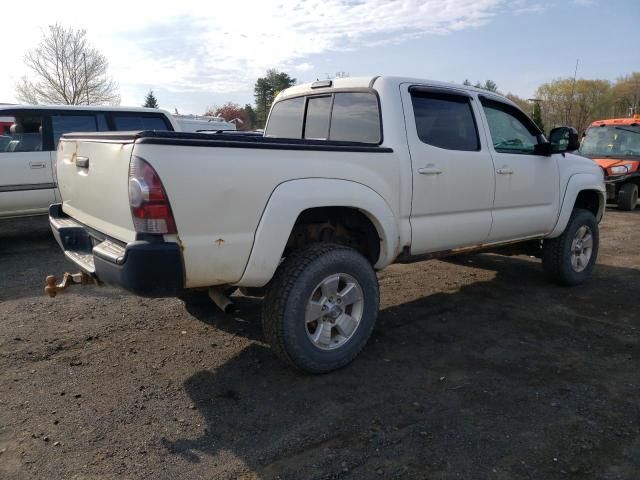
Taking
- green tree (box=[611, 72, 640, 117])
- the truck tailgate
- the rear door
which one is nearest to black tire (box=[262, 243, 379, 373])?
the truck tailgate

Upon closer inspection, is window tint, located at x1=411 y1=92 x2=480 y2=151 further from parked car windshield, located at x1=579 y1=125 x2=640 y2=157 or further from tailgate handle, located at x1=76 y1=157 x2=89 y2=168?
parked car windshield, located at x1=579 y1=125 x2=640 y2=157

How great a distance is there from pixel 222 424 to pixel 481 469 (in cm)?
139

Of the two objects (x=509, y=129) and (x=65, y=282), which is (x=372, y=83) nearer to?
(x=509, y=129)

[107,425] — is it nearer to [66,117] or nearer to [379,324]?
[379,324]

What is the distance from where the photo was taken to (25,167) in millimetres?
7152

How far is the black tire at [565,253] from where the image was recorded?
536 centimetres

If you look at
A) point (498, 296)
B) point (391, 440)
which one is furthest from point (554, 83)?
point (391, 440)

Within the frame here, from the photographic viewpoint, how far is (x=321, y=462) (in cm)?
251

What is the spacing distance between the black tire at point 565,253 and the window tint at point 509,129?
41.9 inches

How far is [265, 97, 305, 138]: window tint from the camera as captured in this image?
4711mm

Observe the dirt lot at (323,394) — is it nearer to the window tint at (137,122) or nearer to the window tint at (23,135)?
the window tint at (23,135)

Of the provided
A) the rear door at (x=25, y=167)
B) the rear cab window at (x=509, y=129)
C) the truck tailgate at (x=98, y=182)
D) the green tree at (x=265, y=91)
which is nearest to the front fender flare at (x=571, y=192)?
the rear cab window at (x=509, y=129)

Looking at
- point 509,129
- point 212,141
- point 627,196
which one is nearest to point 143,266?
point 212,141

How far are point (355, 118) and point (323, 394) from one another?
2.17m
